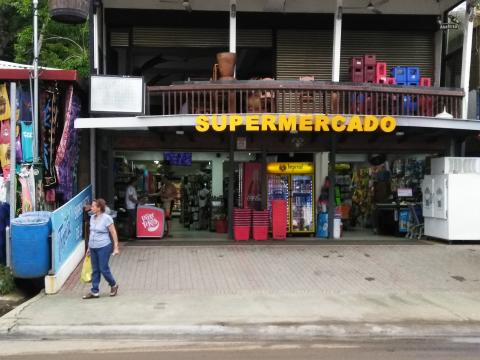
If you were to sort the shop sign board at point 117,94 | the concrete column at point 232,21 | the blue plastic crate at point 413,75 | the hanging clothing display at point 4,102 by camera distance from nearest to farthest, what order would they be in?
the hanging clothing display at point 4,102 → the shop sign board at point 117,94 → the concrete column at point 232,21 → the blue plastic crate at point 413,75

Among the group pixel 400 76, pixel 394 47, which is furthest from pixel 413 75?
pixel 394 47

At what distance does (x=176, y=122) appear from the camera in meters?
12.4

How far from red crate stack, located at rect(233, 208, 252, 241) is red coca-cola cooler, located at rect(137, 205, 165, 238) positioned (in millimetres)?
1913

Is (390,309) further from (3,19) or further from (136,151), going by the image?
(3,19)

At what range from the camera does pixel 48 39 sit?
73.6ft

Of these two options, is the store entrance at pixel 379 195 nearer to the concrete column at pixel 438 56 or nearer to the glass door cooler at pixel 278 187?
the glass door cooler at pixel 278 187

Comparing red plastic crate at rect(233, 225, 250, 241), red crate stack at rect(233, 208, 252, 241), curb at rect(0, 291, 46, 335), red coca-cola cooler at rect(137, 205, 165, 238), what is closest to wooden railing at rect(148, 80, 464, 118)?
red crate stack at rect(233, 208, 252, 241)

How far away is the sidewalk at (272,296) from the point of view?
7184mm

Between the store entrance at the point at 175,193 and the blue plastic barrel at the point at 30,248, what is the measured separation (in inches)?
202

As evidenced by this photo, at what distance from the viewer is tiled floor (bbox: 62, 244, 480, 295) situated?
9.55 m

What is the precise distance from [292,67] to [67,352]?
10728 millimetres

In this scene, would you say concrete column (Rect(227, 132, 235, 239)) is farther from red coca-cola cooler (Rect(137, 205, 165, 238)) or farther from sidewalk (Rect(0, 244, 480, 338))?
red coca-cola cooler (Rect(137, 205, 165, 238))

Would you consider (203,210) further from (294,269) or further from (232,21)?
(294,269)

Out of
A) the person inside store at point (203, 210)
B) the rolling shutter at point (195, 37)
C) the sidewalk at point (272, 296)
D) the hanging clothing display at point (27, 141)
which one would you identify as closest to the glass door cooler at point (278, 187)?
the sidewalk at point (272, 296)
